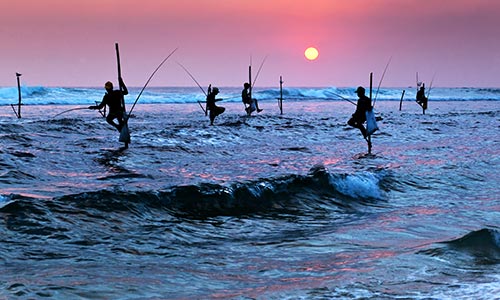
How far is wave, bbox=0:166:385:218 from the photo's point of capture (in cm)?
734

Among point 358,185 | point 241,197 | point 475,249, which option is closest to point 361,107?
point 358,185

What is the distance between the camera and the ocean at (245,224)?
4.37m

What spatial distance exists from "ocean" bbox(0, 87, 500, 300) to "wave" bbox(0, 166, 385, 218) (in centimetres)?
3

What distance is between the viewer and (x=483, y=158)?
13.3 metres

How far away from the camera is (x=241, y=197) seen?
27.5 feet

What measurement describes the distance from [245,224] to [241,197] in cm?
146

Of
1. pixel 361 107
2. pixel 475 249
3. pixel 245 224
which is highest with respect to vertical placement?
pixel 361 107

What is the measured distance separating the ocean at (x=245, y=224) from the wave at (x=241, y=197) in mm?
29

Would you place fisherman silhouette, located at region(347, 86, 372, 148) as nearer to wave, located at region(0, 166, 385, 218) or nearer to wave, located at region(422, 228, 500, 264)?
wave, located at region(0, 166, 385, 218)

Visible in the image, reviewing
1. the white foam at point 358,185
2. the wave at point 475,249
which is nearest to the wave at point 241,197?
the white foam at point 358,185

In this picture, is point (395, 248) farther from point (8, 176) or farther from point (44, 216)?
point (8, 176)

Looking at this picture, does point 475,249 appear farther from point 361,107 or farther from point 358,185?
point 361,107

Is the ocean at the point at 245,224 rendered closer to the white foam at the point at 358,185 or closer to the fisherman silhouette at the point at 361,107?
the white foam at the point at 358,185

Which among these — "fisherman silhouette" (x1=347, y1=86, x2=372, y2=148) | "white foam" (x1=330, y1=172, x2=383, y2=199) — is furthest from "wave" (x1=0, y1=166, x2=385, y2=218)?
"fisherman silhouette" (x1=347, y1=86, x2=372, y2=148)
